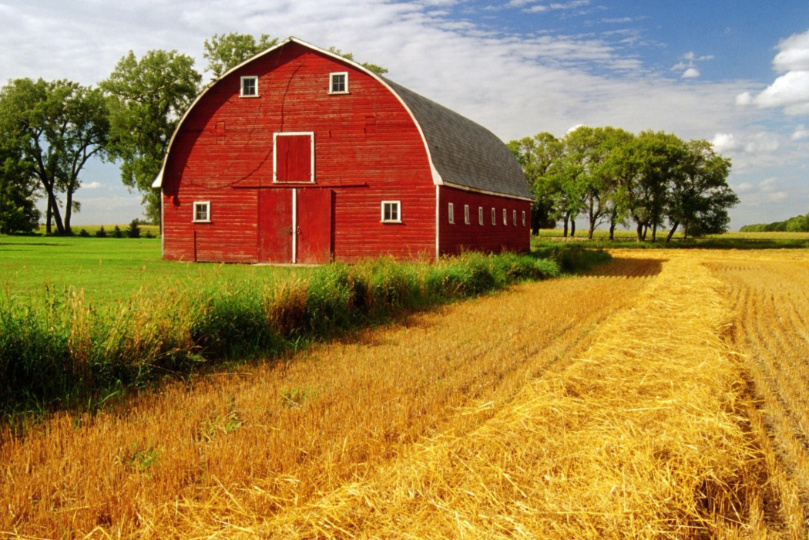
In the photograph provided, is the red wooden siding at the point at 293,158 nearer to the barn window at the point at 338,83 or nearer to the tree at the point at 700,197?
the barn window at the point at 338,83

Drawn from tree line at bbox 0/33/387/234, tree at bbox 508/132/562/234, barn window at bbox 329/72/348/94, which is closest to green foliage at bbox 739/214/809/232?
tree at bbox 508/132/562/234

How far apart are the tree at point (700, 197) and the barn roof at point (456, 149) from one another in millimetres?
31085

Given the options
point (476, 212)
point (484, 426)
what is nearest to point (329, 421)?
point (484, 426)

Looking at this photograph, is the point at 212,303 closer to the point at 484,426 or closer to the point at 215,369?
the point at 215,369

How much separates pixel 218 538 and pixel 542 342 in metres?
6.75

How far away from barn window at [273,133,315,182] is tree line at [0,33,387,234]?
99.6 feet

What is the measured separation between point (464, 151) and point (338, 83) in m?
6.36

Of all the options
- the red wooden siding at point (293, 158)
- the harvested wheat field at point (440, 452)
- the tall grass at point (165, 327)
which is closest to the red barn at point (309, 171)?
the red wooden siding at point (293, 158)

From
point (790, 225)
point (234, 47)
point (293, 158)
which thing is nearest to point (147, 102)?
point (234, 47)

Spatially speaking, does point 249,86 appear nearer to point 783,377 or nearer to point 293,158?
point 293,158

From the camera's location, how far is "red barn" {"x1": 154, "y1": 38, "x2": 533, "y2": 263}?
876 inches

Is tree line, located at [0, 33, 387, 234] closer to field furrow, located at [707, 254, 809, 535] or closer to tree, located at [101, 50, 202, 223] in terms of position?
tree, located at [101, 50, 202, 223]

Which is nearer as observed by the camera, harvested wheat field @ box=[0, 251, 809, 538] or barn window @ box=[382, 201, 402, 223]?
harvested wheat field @ box=[0, 251, 809, 538]

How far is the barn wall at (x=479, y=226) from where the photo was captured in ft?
74.3
